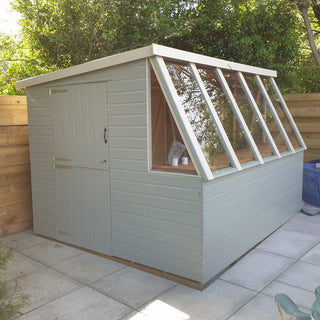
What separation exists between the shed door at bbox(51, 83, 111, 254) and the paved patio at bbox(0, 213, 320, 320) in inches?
10.7

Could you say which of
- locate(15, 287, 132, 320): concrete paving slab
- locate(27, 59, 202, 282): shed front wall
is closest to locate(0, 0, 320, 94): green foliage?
locate(27, 59, 202, 282): shed front wall

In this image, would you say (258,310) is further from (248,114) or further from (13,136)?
(13,136)

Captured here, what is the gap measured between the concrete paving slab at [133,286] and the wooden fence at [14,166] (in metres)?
2.04

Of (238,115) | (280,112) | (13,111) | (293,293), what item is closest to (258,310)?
(293,293)

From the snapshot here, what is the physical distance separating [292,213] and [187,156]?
8.95 ft

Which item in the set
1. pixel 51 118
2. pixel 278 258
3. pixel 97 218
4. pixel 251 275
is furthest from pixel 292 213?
pixel 51 118

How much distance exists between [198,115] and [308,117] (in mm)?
3580

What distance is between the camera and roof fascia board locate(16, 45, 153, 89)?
10.1 feet

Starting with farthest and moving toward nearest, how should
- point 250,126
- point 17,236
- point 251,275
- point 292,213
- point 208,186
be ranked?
point 292,213 → point 17,236 → point 250,126 → point 251,275 → point 208,186

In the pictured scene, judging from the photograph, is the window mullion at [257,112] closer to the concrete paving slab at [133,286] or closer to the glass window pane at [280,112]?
the glass window pane at [280,112]

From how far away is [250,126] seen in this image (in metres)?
4.03

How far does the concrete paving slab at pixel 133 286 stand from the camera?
290 cm

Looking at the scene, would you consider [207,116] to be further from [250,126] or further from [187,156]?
[250,126]

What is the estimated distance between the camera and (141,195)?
335 centimetres
